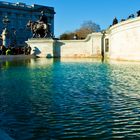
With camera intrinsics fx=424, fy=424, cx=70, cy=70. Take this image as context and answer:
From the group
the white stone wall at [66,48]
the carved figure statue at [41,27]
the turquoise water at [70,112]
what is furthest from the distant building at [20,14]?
the turquoise water at [70,112]

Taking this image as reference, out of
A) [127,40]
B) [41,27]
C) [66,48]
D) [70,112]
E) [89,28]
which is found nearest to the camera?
[70,112]

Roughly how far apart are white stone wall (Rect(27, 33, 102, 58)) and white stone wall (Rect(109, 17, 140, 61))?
37.5 feet

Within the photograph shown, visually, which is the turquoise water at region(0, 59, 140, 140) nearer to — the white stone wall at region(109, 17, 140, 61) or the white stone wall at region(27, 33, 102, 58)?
the white stone wall at region(109, 17, 140, 61)

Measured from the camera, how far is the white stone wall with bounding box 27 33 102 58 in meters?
59.2

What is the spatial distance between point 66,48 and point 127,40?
22.0 m

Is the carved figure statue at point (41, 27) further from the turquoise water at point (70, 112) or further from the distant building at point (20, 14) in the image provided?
the distant building at point (20, 14)

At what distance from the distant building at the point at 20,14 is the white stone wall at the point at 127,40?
100425 millimetres

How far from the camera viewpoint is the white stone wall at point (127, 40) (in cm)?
3708

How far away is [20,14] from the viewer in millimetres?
153875

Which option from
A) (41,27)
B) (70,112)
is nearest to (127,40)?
(41,27)

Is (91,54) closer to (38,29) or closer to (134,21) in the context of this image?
(38,29)

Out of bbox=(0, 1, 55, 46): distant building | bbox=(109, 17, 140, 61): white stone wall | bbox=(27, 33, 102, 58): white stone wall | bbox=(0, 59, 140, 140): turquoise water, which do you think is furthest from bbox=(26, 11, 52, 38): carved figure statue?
bbox=(0, 1, 55, 46): distant building

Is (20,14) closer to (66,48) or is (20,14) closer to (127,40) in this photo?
(66,48)

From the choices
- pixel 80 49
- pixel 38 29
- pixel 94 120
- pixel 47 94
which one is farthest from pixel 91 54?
pixel 94 120
